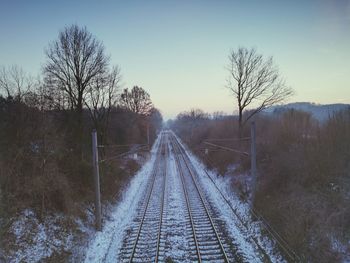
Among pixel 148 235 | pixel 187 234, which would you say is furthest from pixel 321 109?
pixel 148 235

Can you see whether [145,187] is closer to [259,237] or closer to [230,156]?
[230,156]

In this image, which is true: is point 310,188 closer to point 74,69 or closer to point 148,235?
point 148,235

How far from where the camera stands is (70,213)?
1081 cm

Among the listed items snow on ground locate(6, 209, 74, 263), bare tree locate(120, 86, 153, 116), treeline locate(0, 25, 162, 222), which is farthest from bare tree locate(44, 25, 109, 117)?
bare tree locate(120, 86, 153, 116)

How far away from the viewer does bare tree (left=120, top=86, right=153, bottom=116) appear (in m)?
48.0

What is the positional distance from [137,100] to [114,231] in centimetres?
4066

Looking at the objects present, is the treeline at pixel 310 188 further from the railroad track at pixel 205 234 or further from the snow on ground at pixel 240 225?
the railroad track at pixel 205 234

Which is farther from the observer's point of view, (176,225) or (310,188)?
(176,225)

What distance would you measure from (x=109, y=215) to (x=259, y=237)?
762cm

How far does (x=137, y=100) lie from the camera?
50250 mm

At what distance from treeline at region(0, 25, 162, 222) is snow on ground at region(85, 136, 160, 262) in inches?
45.1

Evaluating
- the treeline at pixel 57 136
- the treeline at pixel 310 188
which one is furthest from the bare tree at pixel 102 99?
the treeline at pixel 310 188

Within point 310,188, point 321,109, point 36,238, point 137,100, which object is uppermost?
point 137,100

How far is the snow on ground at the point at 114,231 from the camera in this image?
9170 mm
